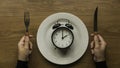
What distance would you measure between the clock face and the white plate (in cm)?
5

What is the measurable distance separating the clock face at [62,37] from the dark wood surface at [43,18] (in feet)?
0.37

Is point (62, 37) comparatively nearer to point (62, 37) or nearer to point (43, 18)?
point (62, 37)

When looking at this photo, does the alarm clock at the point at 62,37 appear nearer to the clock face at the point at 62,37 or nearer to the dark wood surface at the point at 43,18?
the clock face at the point at 62,37

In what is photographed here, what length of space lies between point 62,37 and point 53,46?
7 centimetres

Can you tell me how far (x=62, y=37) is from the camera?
3.87ft

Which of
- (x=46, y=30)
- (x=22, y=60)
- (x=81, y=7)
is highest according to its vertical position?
(x=81, y=7)

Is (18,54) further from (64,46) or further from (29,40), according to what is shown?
(64,46)

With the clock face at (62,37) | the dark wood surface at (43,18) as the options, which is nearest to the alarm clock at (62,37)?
the clock face at (62,37)

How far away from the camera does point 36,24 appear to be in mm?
1243

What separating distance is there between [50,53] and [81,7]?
10.7 inches

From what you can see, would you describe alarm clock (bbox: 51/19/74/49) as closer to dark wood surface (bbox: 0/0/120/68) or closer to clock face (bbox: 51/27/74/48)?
clock face (bbox: 51/27/74/48)

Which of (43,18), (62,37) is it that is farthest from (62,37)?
(43,18)

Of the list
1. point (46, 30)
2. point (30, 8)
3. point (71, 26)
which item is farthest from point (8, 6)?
point (71, 26)

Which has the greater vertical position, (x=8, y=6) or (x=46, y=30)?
(x=8, y=6)
